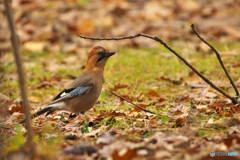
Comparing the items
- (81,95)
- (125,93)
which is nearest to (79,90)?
(81,95)

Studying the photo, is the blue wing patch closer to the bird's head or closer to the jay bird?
the jay bird

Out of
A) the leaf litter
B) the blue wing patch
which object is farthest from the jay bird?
the leaf litter

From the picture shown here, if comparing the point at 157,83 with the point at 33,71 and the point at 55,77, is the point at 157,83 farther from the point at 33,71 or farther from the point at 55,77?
the point at 33,71

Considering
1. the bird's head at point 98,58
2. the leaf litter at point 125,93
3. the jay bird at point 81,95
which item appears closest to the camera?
the leaf litter at point 125,93

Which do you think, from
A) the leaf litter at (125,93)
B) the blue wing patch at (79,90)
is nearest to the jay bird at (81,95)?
the blue wing patch at (79,90)

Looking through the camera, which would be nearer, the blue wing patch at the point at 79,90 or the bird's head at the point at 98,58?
the blue wing patch at the point at 79,90

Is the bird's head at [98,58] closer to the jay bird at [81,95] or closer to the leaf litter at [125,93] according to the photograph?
the jay bird at [81,95]

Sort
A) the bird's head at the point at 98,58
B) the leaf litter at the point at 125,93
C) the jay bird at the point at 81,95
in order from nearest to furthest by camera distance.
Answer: the leaf litter at the point at 125,93
the jay bird at the point at 81,95
the bird's head at the point at 98,58

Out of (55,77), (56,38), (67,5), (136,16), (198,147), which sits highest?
(67,5)

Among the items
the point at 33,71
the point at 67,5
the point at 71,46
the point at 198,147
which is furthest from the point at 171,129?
the point at 67,5

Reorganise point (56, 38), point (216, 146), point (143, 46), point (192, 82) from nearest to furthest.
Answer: point (216, 146) → point (192, 82) → point (143, 46) → point (56, 38)

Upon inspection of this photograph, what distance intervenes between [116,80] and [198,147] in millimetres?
3504

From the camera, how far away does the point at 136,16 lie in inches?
405

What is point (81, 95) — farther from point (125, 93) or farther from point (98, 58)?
point (125, 93)
